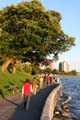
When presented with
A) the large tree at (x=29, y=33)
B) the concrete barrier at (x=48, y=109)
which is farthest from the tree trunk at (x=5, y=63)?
the concrete barrier at (x=48, y=109)

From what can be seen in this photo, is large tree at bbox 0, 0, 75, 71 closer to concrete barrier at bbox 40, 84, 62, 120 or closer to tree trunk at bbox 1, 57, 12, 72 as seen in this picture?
tree trunk at bbox 1, 57, 12, 72

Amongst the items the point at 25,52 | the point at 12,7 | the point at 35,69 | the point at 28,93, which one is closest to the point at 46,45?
the point at 25,52

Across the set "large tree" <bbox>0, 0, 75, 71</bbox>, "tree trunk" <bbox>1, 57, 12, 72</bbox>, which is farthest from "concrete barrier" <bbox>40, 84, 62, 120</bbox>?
"tree trunk" <bbox>1, 57, 12, 72</bbox>

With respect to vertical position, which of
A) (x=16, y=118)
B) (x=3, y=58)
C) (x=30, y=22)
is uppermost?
(x=30, y=22)

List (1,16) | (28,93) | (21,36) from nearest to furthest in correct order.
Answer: (28,93)
(21,36)
(1,16)

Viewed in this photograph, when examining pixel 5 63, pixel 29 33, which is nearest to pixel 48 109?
pixel 29 33

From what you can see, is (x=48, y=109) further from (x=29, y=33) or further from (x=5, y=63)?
(x=5, y=63)

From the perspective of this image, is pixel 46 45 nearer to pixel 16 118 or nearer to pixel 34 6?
pixel 34 6

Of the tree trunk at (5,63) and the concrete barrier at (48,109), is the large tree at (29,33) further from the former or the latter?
the concrete barrier at (48,109)

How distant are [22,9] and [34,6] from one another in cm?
241

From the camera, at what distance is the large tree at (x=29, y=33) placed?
62.1 m

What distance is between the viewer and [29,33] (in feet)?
200

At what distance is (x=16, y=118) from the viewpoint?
20375mm

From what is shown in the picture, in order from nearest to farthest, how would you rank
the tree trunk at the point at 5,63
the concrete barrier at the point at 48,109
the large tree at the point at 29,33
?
the concrete barrier at the point at 48,109, the large tree at the point at 29,33, the tree trunk at the point at 5,63
